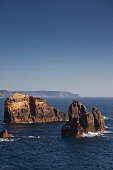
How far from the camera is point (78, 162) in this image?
8669cm

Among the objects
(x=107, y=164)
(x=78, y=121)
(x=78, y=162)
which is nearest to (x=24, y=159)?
(x=78, y=162)

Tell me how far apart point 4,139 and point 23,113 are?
195 feet

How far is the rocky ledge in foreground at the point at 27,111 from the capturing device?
173m

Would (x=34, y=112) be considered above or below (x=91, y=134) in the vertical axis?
above

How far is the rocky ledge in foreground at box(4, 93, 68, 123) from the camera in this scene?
173 meters

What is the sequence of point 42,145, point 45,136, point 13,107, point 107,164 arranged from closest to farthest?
1. point 107,164
2. point 42,145
3. point 45,136
4. point 13,107

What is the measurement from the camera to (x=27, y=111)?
178 metres

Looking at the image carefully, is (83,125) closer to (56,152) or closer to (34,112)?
(56,152)

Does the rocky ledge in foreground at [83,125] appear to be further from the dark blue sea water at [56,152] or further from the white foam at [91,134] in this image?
the dark blue sea water at [56,152]

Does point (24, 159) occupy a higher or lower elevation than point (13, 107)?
lower

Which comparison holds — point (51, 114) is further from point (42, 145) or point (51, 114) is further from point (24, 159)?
point (24, 159)

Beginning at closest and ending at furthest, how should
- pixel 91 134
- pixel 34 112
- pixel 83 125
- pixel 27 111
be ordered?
pixel 91 134, pixel 83 125, pixel 27 111, pixel 34 112

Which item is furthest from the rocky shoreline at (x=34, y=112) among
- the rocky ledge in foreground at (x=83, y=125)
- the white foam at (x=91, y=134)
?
the white foam at (x=91, y=134)

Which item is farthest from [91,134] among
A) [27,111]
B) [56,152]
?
[27,111]
